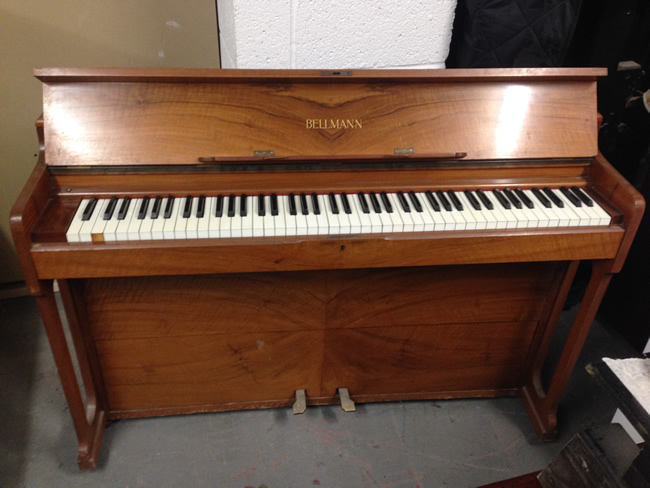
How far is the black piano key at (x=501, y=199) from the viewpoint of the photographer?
1446mm

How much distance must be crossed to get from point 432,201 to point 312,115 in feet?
1.47

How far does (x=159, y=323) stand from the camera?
1645 mm

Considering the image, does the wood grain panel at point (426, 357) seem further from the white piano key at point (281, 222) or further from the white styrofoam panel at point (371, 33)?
the white styrofoam panel at point (371, 33)

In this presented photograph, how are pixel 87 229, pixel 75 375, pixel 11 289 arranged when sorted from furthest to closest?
1. pixel 11 289
2. pixel 75 375
3. pixel 87 229

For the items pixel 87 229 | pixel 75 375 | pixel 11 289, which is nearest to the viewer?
pixel 87 229

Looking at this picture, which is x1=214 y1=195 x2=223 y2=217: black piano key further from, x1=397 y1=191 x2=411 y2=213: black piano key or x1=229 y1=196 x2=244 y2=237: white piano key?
x1=397 y1=191 x2=411 y2=213: black piano key

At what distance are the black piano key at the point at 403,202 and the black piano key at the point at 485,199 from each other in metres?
0.23

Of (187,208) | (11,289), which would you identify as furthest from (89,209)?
(11,289)

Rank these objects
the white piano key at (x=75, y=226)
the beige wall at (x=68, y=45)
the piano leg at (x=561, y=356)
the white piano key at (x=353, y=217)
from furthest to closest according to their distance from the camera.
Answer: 1. the beige wall at (x=68, y=45)
2. the piano leg at (x=561, y=356)
3. the white piano key at (x=353, y=217)
4. the white piano key at (x=75, y=226)

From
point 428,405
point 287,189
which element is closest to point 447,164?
point 287,189

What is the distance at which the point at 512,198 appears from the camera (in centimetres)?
148

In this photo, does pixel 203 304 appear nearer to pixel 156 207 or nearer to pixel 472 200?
pixel 156 207

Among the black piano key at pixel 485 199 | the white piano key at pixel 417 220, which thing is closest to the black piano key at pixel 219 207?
the white piano key at pixel 417 220

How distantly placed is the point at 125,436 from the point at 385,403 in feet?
3.30
